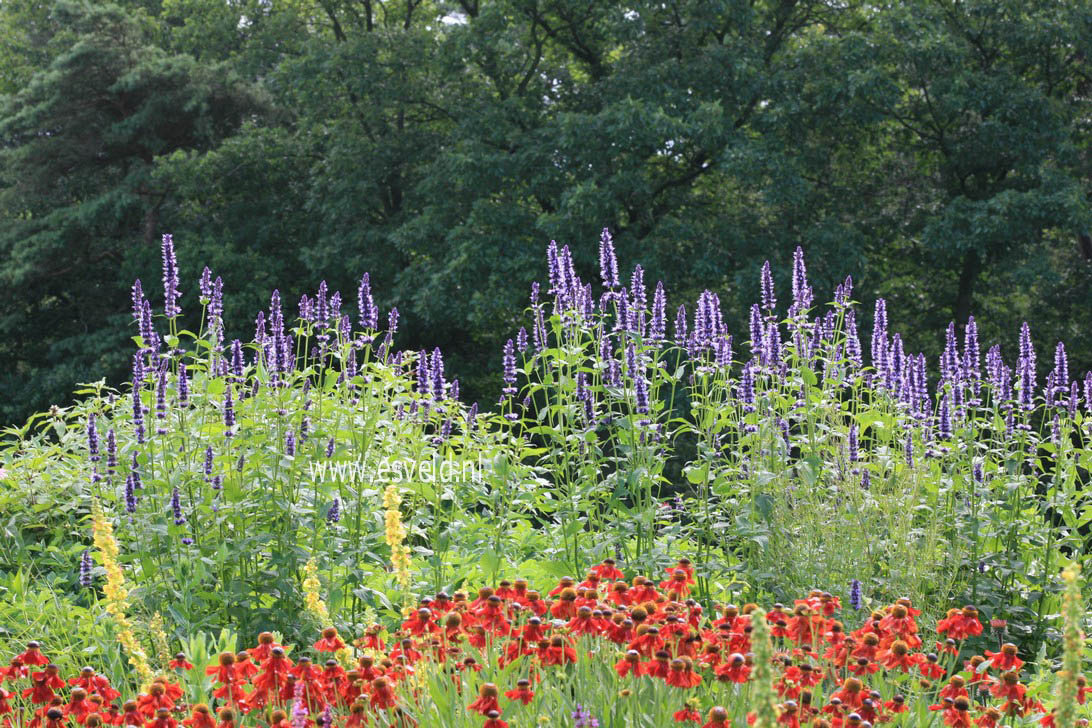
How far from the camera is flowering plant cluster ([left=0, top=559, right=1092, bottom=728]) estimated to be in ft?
8.49

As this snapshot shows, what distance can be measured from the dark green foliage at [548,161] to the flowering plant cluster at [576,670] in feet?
39.0

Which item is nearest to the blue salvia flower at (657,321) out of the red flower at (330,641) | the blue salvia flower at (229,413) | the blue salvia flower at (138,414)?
the blue salvia flower at (229,413)

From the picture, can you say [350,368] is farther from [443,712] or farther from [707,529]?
[443,712]

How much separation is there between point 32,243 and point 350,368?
16.3m

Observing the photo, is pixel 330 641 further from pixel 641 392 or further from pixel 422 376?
pixel 422 376

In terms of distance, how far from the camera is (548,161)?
52.9ft

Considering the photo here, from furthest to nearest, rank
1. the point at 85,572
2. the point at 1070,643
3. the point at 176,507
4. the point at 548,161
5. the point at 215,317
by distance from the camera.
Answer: the point at 548,161, the point at 215,317, the point at 176,507, the point at 85,572, the point at 1070,643

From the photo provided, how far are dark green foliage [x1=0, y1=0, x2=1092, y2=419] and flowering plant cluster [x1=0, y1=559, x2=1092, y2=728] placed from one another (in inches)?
469

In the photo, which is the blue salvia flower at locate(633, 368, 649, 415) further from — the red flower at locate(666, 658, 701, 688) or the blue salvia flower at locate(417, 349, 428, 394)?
the red flower at locate(666, 658, 701, 688)

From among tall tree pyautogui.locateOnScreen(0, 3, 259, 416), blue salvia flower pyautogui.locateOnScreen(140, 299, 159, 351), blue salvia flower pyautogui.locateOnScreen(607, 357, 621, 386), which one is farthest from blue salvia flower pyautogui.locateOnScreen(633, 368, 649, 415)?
tall tree pyautogui.locateOnScreen(0, 3, 259, 416)

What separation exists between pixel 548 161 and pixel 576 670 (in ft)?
45.2

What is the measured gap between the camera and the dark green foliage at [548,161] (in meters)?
15.2

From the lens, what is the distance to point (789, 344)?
5281 millimetres

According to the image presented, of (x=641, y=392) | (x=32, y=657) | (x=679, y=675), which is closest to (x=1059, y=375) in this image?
(x=641, y=392)
